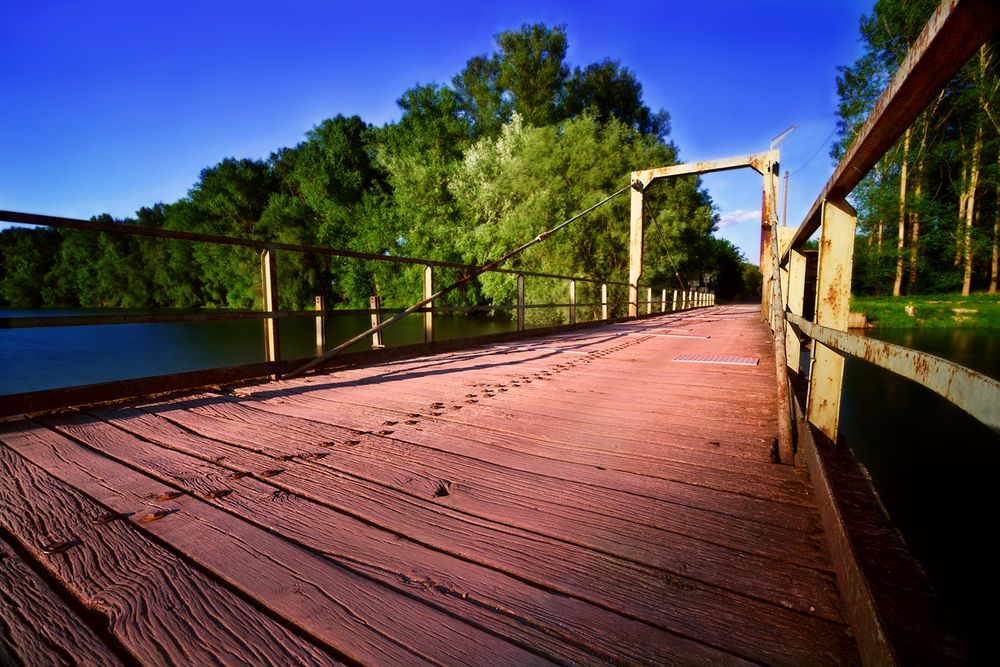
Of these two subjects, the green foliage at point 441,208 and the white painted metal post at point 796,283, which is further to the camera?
the green foliage at point 441,208

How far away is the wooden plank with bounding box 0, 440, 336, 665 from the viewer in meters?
0.72

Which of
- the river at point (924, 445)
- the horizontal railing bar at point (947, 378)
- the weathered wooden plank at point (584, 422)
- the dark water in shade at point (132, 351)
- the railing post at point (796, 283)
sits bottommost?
the dark water in shade at point (132, 351)

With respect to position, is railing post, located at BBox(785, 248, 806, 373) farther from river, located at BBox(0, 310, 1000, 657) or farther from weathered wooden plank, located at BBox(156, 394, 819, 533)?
weathered wooden plank, located at BBox(156, 394, 819, 533)

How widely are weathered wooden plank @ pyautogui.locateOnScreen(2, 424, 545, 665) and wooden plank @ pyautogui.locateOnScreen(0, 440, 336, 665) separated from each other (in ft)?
0.11

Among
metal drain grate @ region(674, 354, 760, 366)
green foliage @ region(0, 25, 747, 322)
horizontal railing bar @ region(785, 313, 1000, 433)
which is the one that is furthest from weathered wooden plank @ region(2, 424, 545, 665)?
green foliage @ region(0, 25, 747, 322)

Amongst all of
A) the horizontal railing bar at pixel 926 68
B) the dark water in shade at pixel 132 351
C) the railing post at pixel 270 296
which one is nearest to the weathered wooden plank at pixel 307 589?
the horizontal railing bar at pixel 926 68

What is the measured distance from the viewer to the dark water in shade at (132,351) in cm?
1096

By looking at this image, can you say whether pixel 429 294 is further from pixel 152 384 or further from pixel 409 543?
pixel 409 543

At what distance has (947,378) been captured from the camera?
59cm

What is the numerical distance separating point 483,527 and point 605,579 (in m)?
0.31

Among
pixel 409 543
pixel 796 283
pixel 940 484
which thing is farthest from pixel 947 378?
pixel 940 484

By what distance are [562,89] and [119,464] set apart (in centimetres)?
2747

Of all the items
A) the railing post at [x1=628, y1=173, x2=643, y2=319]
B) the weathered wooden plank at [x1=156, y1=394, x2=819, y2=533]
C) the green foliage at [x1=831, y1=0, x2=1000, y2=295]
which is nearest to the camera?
the weathered wooden plank at [x1=156, y1=394, x2=819, y2=533]

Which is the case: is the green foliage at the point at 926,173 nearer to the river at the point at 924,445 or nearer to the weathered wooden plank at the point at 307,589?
the river at the point at 924,445
